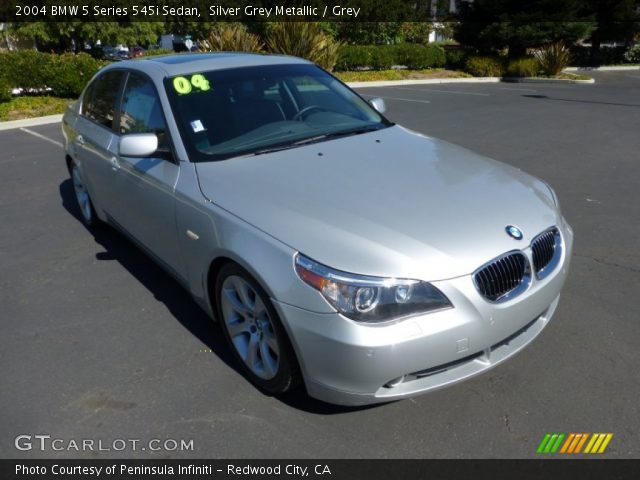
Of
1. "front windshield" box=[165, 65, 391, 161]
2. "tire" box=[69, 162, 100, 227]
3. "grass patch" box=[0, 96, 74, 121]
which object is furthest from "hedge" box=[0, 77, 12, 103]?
"front windshield" box=[165, 65, 391, 161]

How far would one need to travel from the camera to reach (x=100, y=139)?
14.5 feet

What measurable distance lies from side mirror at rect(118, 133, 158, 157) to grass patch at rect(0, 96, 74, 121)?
11219 millimetres

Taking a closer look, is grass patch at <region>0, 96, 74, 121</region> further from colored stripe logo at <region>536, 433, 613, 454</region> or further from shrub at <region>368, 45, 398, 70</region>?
colored stripe logo at <region>536, 433, 613, 454</region>

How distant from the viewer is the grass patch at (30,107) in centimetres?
1291

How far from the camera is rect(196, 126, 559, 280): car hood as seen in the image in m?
2.42

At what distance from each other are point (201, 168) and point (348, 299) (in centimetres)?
135

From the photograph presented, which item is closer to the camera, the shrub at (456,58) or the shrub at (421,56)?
the shrub at (421,56)

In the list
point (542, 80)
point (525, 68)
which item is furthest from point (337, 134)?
point (525, 68)

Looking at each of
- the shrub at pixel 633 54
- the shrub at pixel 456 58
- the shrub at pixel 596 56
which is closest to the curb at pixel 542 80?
the shrub at pixel 456 58

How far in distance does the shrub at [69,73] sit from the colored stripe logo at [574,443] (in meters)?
15.2

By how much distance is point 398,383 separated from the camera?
8.01 feet

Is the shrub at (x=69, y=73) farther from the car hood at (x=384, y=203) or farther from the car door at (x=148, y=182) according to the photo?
the car hood at (x=384, y=203)

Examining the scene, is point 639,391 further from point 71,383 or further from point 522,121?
point 522,121
